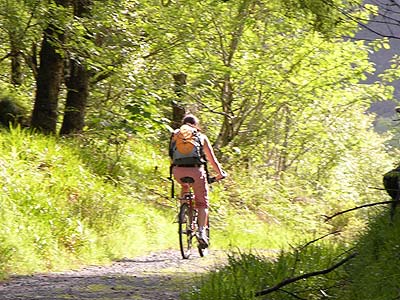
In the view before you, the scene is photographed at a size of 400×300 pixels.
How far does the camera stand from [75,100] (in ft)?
45.9

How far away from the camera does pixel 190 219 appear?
1044 centimetres

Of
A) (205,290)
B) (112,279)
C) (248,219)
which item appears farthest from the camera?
(248,219)

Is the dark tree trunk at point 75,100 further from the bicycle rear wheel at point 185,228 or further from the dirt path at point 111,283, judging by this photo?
the dirt path at point 111,283

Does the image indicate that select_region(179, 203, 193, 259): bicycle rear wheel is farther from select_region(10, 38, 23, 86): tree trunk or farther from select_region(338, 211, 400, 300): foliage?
select_region(10, 38, 23, 86): tree trunk

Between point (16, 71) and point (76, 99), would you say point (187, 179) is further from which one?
point (16, 71)

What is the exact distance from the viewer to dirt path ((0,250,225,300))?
6.38 m

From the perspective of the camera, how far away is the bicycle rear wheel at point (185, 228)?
10.2m

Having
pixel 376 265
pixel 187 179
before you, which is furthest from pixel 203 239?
pixel 376 265

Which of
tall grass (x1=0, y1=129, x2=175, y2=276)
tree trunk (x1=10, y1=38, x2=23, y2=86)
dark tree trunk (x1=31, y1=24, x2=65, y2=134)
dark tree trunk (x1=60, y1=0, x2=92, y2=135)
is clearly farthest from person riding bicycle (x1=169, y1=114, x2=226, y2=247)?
tree trunk (x1=10, y1=38, x2=23, y2=86)

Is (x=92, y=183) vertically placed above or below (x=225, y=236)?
above

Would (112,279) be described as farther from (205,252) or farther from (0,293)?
(205,252)

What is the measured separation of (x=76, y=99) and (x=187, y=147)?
5087 millimetres

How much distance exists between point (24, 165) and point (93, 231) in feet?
4.87

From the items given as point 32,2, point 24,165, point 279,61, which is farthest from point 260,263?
point 279,61
